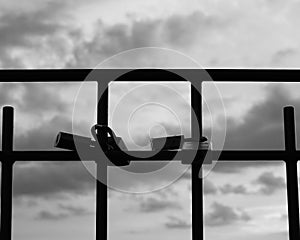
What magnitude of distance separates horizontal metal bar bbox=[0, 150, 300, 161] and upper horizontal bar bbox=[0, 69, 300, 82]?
44cm

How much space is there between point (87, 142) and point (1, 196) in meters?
0.61

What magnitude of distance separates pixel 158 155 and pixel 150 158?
0.05 metres

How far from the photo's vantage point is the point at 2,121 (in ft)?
19.6

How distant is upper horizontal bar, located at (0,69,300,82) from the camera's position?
5875mm

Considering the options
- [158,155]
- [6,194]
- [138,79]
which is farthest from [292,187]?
[6,194]

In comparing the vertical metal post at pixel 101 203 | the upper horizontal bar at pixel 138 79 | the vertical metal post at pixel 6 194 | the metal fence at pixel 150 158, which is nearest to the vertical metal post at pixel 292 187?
the metal fence at pixel 150 158

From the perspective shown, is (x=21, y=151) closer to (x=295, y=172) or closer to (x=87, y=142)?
(x=87, y=142)

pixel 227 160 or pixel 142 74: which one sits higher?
→ pixel 142 74

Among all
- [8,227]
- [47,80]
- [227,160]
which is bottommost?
[8,227]

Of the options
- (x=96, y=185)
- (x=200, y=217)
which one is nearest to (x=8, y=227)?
(x=96, y=185)

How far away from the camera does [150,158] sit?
5812mm

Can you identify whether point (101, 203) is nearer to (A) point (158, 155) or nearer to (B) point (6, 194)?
(A) point (158, 155)

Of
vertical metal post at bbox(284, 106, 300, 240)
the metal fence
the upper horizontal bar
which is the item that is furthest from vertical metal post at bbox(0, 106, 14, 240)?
vertical metal post at bbox(284, 106, 300, 240)

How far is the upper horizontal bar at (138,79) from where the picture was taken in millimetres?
5875
